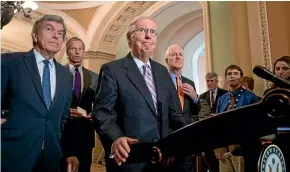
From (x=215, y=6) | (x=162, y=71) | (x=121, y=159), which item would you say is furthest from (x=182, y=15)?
(x=121, y=159)

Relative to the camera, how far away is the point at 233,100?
389 cm

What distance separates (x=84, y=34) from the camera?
447 inches

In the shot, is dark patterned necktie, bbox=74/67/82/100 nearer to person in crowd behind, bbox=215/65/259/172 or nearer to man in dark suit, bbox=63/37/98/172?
man in dark suit, bbox=63/37/98/172

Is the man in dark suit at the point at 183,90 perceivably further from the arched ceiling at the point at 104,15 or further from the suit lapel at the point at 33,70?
the arched ceiling at the point at 104,15

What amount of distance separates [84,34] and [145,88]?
32.2 ft

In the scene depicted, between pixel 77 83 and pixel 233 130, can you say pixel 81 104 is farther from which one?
pixel 233 130

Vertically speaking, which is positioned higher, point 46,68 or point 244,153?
point 46,68

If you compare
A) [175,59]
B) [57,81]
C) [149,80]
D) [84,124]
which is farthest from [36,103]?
[175,59]

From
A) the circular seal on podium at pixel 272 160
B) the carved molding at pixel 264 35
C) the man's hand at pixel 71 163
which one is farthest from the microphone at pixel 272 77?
the carved molding at pixel 264 35

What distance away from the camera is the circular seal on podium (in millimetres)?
1013

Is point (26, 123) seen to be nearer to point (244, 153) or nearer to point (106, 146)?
point (106, 146)

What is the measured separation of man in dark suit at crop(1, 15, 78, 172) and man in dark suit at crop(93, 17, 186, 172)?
0.93 feet

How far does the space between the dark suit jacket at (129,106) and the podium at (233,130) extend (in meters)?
0.81

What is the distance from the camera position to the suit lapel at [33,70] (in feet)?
6.26
